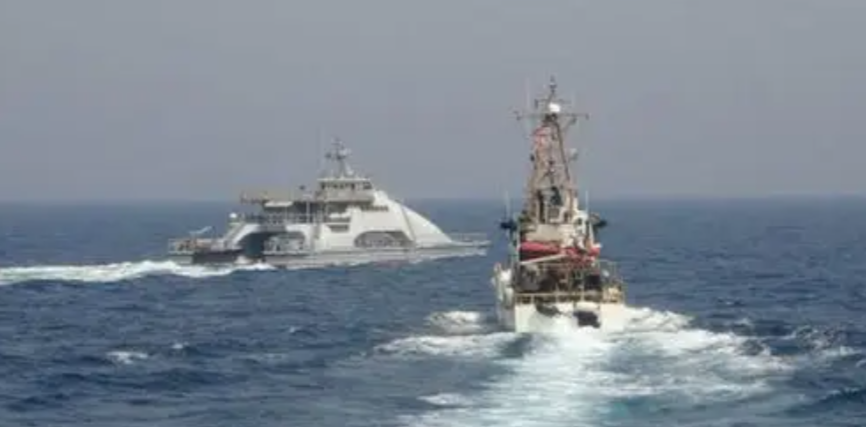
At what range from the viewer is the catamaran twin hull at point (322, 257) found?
140250mm

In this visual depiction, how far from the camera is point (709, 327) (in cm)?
7994

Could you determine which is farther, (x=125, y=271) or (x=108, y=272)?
(x=125, y=271)

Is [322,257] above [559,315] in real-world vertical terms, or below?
above

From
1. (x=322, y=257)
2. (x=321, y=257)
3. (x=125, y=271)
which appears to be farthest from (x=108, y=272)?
(x=322, y=257)

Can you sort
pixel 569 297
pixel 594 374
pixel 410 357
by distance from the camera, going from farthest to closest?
1. pixel 569 297
2. pixel 410 357
3. pixel 594 374

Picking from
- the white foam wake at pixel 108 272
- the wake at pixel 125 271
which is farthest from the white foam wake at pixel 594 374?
the white foam wake at pixel 108 272

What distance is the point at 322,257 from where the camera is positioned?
468ft

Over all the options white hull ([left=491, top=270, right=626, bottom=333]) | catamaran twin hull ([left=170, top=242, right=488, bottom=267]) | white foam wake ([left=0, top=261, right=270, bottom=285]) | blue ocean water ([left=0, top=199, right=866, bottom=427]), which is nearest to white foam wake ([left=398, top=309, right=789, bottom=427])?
blue ocean water ([left=0, top=199, right=866, bottom=427])

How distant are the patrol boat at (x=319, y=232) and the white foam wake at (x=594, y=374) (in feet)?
221

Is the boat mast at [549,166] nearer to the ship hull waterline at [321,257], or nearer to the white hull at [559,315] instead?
the white hull at [559,315]

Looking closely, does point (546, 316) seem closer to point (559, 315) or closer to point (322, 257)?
point (559, 315)

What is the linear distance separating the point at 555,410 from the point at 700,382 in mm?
8080

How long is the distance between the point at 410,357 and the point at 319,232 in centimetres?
7617

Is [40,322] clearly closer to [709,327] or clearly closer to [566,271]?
[566,271]
